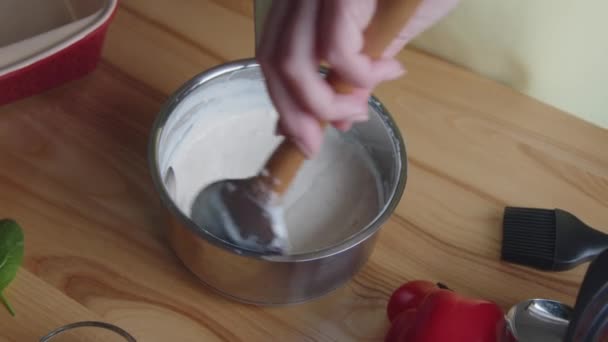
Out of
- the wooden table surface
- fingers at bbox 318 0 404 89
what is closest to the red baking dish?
the wooden table surface

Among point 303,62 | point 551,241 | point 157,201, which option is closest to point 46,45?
point 157,201

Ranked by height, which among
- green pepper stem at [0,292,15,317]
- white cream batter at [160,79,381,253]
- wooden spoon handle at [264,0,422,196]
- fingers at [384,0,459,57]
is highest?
wooden spoon handle at [264,0,422,196]

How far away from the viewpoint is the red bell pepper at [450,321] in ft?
1.38

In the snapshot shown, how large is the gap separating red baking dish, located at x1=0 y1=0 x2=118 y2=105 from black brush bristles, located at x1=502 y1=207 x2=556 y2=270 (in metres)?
0.33

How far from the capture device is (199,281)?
50cm

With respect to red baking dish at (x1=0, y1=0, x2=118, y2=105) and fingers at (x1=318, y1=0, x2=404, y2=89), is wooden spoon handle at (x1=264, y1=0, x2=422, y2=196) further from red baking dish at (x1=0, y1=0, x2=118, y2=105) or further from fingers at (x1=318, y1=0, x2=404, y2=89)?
red baking dish at (x1=0, y1=0, x2=118, y2=105)

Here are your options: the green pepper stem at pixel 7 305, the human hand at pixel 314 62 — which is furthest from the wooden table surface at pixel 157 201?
the human hand at pixel 314 62

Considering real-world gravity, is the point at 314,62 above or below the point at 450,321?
above

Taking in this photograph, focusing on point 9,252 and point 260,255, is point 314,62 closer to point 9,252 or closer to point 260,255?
point 260,255

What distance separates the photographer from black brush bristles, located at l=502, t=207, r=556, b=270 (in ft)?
1.69

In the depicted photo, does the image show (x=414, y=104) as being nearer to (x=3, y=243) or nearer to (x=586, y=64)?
(x=586, y=64)

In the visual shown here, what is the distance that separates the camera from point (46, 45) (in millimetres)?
531

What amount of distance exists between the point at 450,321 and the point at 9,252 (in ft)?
0.91

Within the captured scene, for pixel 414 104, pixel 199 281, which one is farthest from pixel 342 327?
pixel 414 104
